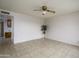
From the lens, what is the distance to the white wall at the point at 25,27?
462 cm

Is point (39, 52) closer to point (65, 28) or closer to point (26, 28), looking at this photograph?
point (26, 28)

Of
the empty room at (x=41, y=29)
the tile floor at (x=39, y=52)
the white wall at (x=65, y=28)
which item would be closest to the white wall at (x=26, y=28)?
the empty room at (x=41, y=29)

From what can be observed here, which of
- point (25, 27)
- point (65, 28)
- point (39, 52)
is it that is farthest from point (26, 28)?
point (65, 28)

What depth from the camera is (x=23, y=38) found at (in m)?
5.08

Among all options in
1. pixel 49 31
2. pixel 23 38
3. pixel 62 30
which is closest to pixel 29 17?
pixel 23 38

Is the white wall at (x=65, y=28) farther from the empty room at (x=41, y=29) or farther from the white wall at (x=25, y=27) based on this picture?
the white wall at (x=25, y=27)

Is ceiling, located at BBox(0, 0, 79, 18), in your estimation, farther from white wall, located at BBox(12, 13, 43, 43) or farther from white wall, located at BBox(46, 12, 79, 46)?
white wall, located at BBox(12, 13, 43, 43)

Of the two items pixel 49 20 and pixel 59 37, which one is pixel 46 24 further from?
pixel 59 37

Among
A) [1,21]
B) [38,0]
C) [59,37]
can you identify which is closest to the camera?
[38,0]

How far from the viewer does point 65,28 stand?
194 inches

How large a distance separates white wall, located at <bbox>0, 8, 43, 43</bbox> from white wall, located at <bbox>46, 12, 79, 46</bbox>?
1.26m

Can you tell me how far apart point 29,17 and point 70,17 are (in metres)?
3.14

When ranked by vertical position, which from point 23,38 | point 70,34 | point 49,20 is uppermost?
point 49,20

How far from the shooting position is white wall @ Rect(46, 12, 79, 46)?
4.34 m
